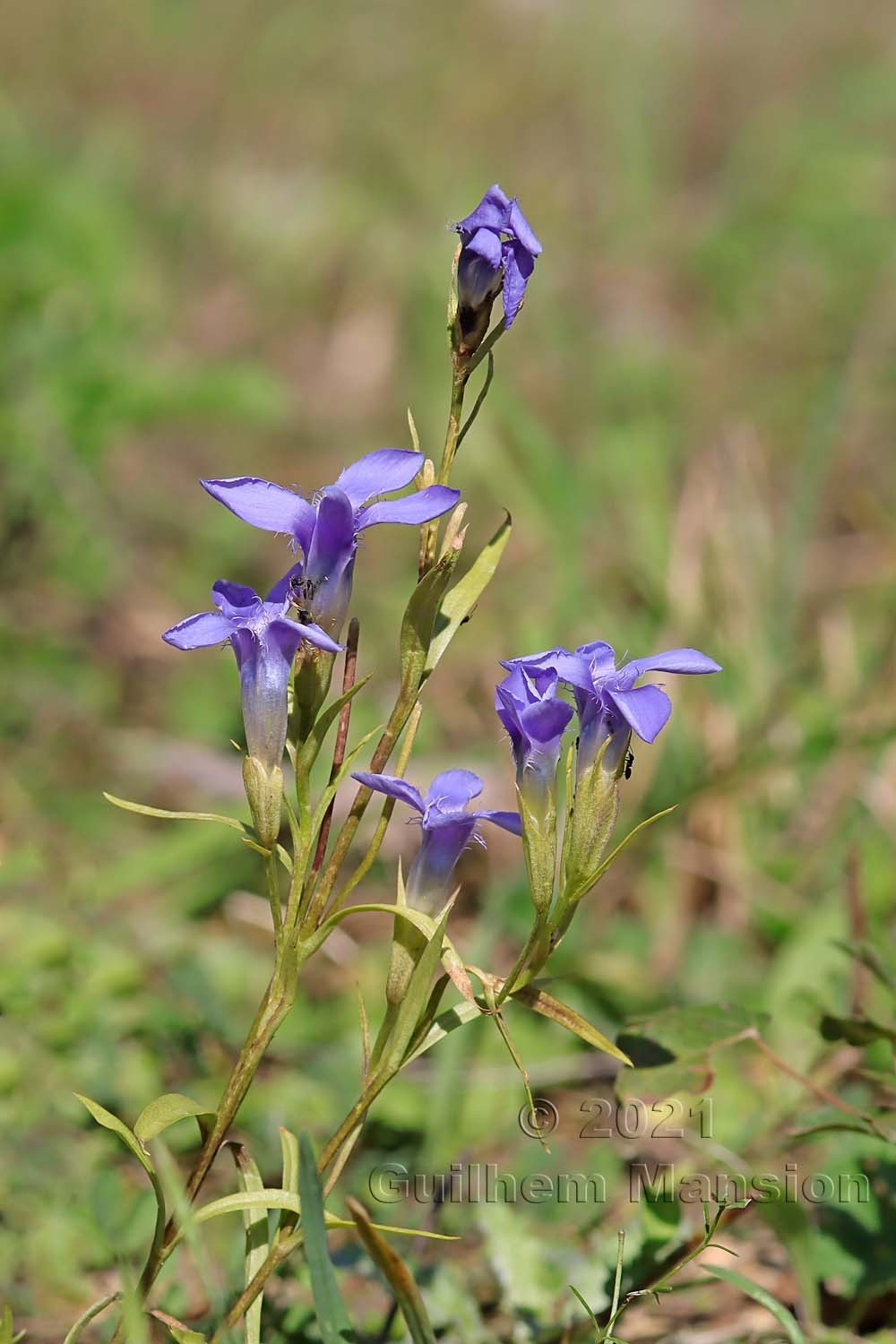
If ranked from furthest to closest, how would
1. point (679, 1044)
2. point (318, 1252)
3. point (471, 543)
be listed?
point (471, 543), point (679, 1044), point (318, 1252)

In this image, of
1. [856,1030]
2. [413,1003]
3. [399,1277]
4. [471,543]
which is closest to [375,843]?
[413,1003]

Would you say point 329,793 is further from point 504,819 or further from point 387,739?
point 504,819

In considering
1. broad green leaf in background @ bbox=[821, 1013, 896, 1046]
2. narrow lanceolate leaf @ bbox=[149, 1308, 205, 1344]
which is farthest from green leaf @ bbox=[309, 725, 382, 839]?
broad green leaf in background @ bbox=[821, 1013, 896, 1046]

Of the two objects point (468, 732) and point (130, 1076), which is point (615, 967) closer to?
point (468, 732)

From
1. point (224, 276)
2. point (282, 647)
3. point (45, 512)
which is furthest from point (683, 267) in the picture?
point (282, 647)

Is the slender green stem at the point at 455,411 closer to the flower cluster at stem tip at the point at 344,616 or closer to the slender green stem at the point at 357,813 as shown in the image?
the flower cluster at stem tip at the point at 344,616

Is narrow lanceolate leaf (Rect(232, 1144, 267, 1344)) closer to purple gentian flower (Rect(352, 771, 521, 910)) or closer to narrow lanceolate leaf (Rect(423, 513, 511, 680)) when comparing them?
purple gentian flower (Rect(352, 771, 521, 910))
